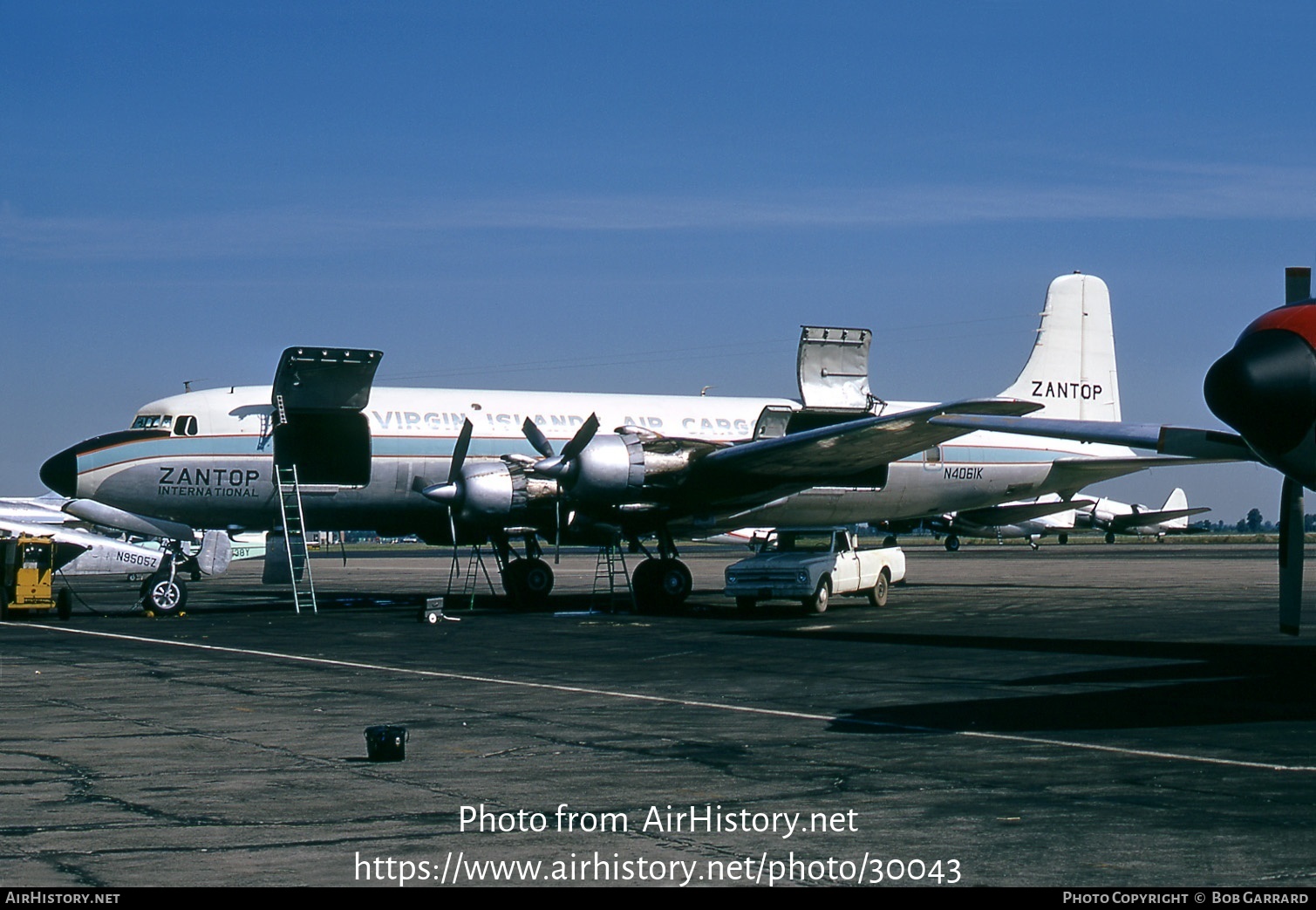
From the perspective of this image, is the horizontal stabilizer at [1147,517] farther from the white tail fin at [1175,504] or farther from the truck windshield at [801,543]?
the truck windshield at [801,543]

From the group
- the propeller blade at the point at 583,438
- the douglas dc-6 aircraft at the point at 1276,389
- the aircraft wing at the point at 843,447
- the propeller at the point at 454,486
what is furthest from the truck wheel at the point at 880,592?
the douglas dc-6 aircraft at the point at 1276,389

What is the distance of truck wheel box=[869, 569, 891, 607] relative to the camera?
94.4ft

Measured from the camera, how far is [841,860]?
22.9 feet

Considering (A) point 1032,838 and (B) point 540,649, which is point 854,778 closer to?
(A) point 1032,838

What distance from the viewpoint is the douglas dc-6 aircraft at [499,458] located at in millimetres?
26562

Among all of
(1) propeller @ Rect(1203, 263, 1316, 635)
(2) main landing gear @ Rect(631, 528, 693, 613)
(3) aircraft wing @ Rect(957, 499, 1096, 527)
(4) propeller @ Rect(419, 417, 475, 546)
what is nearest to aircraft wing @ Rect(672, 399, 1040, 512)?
(2) main landing gear @ Rect(631, 528, 693, 613)

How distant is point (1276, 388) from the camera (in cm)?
1029

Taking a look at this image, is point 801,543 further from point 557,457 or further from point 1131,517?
point 1131,517

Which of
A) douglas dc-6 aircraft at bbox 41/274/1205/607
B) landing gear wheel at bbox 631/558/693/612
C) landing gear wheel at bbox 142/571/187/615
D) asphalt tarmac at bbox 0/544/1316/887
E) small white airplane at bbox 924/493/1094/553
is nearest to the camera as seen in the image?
asphalt tarmac at bbox 0/544/1316/887

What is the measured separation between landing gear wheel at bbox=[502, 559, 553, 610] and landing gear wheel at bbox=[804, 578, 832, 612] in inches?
258

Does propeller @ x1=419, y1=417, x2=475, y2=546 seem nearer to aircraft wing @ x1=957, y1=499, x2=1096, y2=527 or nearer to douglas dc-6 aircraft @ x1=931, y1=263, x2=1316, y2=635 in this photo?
douglas dc-6 aircraft @ x1=931, y1=263, x2=1316, y2=635

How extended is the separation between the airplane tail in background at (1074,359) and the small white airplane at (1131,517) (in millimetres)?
59668

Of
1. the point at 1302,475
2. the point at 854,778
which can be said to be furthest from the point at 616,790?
the point at 1302,475

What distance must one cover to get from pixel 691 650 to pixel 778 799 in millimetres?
10818
